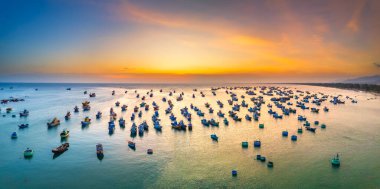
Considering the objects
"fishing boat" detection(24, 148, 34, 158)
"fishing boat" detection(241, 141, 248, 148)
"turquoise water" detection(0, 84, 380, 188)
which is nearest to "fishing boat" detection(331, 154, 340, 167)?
"turquoise water" detection(0, 84, 380, 188)

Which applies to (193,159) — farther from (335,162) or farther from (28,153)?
(28,153)

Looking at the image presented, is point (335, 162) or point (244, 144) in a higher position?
point (244, 144)

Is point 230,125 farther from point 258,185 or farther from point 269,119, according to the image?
point 258,185

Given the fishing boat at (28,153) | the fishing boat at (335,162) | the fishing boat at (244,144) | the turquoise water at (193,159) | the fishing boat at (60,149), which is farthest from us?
the fishing boat at (244,144)

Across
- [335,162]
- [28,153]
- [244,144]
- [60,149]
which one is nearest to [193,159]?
[244,144]

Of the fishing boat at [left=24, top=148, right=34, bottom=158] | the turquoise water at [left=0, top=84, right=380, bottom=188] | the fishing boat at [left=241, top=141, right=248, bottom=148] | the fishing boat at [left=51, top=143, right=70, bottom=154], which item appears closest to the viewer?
the turquoise water at [left=0, top=84, right=380, bottom=188]

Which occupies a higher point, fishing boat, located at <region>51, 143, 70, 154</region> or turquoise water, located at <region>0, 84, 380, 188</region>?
fishing boat, located at <region>51, 143, 70, 154</region>

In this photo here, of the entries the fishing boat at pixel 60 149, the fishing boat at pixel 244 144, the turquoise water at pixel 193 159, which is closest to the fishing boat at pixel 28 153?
the turquoise water at pixel 193 159

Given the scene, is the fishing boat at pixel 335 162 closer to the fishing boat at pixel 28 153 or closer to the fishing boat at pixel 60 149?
the fishing boat at pixel 60 149

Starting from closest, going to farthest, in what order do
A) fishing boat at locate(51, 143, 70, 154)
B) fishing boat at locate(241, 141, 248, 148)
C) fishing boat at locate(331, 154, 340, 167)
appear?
1. fishing boat at locate(331, 154, 340, 167)
2. fishing boat at locate(51, 143, 70, 154)
3. fishing boat at locate(241, 141, 248, 148)

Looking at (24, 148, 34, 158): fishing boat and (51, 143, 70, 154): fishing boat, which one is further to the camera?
(51, 143, 70, 154): fishing boat

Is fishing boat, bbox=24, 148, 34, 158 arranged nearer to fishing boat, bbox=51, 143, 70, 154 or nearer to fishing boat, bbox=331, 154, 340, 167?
fishing boat, bbox=51, 143, 70, 154

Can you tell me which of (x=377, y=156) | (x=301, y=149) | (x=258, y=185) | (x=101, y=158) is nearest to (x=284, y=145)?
(x=301, y=149)
